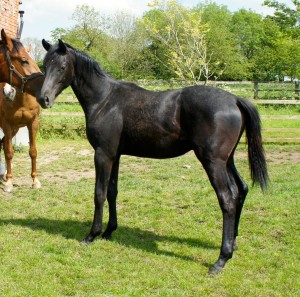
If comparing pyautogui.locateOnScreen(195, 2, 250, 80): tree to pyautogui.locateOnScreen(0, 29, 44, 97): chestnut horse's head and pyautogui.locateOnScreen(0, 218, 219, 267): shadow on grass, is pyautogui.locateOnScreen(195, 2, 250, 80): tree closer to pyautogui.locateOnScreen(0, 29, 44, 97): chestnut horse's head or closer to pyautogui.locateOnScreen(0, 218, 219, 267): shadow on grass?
pyautogui.locateOnScreen(0, 29, 44, 97): chestnut horse's head

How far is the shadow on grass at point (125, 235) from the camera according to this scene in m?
4.41

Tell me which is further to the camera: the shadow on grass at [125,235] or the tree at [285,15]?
the tree at [285,15]

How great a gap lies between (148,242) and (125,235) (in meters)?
0.35

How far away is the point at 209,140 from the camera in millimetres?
3842

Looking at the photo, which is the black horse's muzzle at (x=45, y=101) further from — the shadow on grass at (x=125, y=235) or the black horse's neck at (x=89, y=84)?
the shadow on grass at (x=125, y=235)

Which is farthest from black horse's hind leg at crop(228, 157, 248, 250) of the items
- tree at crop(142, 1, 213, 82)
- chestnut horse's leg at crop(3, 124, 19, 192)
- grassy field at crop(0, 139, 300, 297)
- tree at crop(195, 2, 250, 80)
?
tree at crop(195, 2, 250, 80)

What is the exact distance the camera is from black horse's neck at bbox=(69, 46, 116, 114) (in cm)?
441

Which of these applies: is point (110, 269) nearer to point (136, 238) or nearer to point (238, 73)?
point (136, 238)

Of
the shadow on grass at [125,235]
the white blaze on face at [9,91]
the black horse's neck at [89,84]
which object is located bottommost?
the shadow on grass at [125,235]

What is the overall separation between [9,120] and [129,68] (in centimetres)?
3167

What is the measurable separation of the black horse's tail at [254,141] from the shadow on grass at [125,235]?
3.11 feet

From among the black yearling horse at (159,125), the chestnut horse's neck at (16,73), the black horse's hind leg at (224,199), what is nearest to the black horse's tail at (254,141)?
the black yearling horse at (159,125)

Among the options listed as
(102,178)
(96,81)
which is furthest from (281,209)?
(96,81)

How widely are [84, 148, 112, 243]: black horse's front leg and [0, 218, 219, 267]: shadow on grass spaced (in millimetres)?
260
